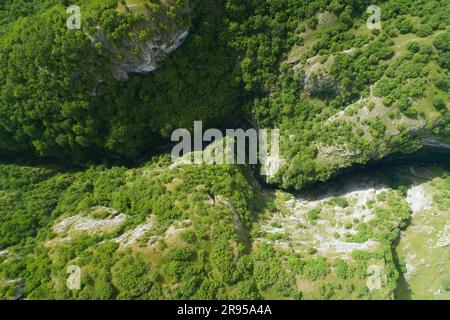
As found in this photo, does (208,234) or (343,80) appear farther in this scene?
(343,80)

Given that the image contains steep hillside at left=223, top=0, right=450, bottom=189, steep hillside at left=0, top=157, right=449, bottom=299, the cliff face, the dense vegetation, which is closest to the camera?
steep hillside at left=0, top=157, right=449, bottom=299

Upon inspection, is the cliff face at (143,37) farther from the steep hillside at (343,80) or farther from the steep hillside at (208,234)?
the steep hillside at (208,234)

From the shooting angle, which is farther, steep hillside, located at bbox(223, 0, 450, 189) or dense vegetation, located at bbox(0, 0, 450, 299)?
steep hillside, located at bbox(223, 0, 450, 189)

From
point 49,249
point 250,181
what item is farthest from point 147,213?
point 250,181

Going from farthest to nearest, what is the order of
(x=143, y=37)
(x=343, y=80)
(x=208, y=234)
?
(x=343, y=80) → (x=143, y=37) → (x=208, y=234)

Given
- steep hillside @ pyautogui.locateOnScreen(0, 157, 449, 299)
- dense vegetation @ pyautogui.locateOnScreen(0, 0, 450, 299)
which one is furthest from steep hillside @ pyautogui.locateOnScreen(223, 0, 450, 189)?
steep hillside @ pyautogui.locateOnScreen(0, 157, 449, 299)

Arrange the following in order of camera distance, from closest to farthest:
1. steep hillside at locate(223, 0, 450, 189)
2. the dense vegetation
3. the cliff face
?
the dense vegetation → the cliff face → steep hillside at locate(223, 0, 450, 189)

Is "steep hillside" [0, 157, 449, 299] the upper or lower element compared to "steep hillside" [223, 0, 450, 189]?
lower

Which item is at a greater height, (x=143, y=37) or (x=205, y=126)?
(x=143, y=37)

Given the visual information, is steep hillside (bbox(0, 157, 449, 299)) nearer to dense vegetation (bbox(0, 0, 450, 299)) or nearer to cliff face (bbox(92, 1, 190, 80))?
dense vegetation (bbox(0, 0, 450, 299))

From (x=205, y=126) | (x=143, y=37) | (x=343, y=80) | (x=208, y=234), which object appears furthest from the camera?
(x=205, y=126)

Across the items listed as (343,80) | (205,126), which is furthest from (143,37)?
(343,80)

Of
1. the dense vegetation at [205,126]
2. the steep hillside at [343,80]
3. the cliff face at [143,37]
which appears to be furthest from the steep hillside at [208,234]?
the cliff face at [143,37]

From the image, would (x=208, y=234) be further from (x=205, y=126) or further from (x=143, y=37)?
(x=143, y=37)
